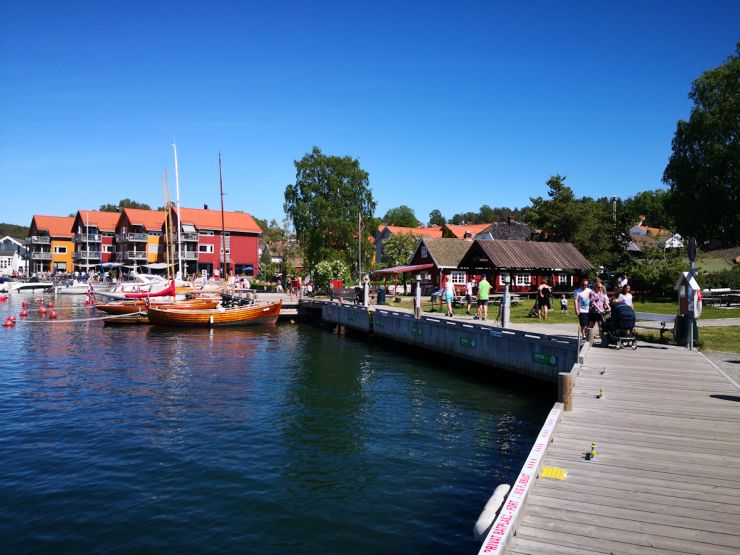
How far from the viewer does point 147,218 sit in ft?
274

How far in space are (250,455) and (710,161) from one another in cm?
4093

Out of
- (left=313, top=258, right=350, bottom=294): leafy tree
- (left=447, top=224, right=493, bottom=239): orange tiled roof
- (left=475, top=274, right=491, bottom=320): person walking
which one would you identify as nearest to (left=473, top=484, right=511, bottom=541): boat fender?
(left=475, top=274, right=491, bottom=320): person walking

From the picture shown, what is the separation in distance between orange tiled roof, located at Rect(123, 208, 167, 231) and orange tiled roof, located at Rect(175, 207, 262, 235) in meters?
3.91

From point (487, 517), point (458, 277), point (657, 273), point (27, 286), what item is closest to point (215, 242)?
point (27, 286)

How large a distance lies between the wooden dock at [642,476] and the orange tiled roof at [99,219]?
3465 inches

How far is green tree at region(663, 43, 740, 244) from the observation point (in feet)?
129

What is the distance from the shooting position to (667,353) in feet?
51.4

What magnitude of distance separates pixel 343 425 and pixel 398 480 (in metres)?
3.96

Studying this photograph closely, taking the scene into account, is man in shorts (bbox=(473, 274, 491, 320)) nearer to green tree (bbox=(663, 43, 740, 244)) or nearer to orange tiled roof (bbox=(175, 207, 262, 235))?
green tree (bbox=(663, 43, 740, 244))

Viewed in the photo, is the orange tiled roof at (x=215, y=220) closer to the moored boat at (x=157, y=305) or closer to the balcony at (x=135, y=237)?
the balcony at (x=135, y=237)

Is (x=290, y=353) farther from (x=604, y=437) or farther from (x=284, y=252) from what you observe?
(x=284, y=252)

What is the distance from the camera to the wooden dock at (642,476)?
A: 5.57 meters

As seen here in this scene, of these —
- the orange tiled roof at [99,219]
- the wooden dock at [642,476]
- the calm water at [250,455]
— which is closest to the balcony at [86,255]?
the orange tiled roof at [99,219]

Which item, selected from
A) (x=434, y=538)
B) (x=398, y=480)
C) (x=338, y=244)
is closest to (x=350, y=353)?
(x=398, y=480)
